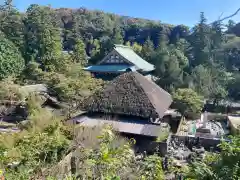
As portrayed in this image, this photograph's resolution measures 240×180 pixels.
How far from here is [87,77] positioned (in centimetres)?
2297

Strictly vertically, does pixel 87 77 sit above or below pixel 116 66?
below

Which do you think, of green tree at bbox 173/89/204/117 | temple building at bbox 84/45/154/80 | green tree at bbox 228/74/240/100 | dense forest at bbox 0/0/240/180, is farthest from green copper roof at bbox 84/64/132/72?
green tree at bbox 228/74/240/100

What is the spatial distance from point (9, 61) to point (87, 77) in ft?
23.7

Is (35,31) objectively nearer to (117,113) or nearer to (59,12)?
(117,113)

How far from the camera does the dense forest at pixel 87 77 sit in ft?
18.9

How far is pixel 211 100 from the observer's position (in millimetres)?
22625

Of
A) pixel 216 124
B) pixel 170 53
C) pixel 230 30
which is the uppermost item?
pixel 230 30

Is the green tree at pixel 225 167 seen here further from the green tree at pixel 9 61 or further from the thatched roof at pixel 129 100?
the green tree at pixel 9 61

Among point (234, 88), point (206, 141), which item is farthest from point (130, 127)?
point (234, 88)

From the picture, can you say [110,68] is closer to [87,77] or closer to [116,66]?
[116,66]

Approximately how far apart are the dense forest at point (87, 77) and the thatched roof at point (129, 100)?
10.0 feet

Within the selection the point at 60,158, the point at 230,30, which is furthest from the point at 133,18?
the point at 60,158

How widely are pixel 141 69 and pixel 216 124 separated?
10.4 meters

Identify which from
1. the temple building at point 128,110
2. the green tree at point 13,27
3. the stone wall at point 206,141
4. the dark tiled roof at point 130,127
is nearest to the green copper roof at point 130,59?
the green tree at point 13,27
